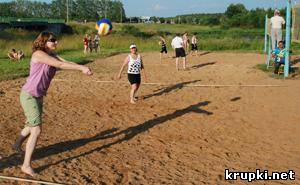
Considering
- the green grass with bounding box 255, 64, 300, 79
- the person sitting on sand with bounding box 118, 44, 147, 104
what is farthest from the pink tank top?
the green grass with bounding box 255, 64, 300, 79

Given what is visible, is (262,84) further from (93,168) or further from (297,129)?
(93,168)

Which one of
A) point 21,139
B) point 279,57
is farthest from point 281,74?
point 21,139

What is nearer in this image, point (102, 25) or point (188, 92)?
point (188, 92)

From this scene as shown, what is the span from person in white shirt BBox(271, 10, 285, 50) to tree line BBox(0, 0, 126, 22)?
341 ft

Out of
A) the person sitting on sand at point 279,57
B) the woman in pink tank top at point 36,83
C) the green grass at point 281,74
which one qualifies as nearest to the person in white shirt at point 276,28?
the green grass at point 281,74

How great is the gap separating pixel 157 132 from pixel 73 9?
12713cm

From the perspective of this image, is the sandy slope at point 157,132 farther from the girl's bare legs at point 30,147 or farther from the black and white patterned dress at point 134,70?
the black and white patterned dress at point 134,70

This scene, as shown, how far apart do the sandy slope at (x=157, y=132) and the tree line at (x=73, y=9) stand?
109m

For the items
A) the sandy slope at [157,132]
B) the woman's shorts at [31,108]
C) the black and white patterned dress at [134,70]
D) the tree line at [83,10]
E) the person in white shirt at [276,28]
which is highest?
the tree line at [83,10]

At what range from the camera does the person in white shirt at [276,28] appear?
1535cm

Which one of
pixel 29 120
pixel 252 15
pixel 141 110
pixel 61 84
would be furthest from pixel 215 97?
pixel 252 15

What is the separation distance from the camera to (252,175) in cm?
525

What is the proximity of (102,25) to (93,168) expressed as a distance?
8.50 meters

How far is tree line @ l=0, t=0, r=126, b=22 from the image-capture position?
4744 inches
